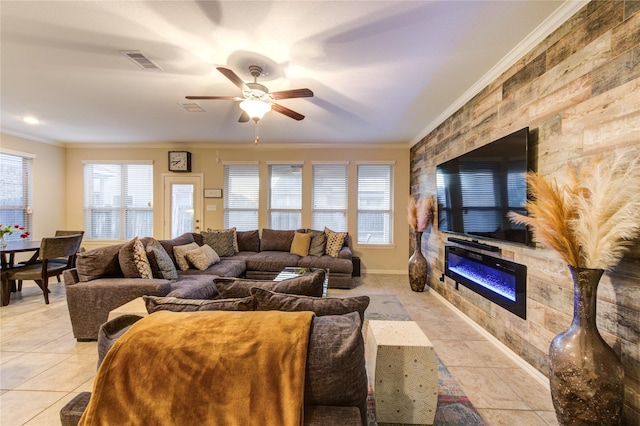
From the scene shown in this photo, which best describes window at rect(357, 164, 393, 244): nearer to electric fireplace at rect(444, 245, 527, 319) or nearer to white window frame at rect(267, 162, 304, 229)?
white window frame at rect(267, 162, 304, 229)

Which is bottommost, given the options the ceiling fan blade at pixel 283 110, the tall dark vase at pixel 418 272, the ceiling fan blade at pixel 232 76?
the tall dark vase at pixel 418 272

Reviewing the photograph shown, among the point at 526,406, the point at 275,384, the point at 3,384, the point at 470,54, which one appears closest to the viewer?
the point at 275,384

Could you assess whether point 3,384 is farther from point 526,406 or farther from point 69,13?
point 526,406

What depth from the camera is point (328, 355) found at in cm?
94

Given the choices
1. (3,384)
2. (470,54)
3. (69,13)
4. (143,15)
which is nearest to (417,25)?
(470,54)

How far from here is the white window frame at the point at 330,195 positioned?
5.53m

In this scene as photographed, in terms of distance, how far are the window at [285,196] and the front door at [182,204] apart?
1.61m

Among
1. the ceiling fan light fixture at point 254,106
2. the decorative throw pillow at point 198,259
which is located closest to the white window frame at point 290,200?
the decorative throw pillow at point 198,259

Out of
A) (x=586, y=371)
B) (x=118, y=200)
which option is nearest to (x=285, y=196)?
(x=118, y=200)

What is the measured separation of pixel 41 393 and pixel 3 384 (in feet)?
1.27

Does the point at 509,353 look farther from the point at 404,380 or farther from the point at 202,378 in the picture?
the point at 202,378

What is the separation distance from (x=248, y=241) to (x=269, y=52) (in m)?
3.61

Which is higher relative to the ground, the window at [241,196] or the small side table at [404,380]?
the window at [241,196]

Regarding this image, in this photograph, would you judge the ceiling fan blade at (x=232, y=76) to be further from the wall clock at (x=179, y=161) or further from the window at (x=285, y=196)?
the wall clock at (x=179, y=161)
